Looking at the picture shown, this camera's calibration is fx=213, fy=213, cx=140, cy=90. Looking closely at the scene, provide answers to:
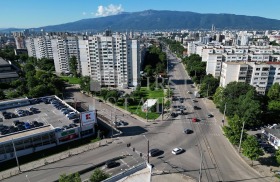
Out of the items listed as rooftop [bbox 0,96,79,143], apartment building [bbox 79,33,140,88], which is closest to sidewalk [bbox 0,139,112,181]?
rooftop [bbox 0,96,79,143]

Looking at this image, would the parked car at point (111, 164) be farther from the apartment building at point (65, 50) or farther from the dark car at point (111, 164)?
the apartment building at point (65, 50)

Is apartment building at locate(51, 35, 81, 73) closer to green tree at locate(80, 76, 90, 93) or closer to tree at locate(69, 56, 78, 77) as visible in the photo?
tree at locate(69, 56, 78, 77)

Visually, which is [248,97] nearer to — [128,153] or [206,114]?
[206,114]

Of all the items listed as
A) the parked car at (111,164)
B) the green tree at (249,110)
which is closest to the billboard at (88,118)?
the parked car at (111,164)

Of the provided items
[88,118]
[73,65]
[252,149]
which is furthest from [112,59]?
[252,149]

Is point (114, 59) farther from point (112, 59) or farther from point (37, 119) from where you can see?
point (37, 119)

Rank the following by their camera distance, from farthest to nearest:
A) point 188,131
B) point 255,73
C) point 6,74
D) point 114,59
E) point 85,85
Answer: point 6,74 < point 114,59 < point 85,85 < point 255,73 < point 188,131
